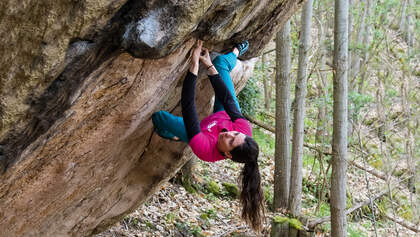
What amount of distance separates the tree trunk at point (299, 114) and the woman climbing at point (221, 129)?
507cm

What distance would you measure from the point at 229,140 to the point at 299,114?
247 inches

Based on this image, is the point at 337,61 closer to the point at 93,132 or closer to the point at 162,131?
the point at 162,131

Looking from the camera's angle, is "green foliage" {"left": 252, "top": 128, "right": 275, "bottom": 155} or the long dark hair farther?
"green foliage" {"left": 252, "top": 128, "right": 275, "bottom": 155}

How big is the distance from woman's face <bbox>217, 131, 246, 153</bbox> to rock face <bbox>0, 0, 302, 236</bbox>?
1018mm

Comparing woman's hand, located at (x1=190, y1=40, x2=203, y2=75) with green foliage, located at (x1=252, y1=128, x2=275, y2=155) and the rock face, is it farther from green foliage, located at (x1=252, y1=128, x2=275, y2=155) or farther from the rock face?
green foliage, located at (x1=252, y1=128, x2=275, y2=155)

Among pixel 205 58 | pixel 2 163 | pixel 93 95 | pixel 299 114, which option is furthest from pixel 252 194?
pixel 299 114

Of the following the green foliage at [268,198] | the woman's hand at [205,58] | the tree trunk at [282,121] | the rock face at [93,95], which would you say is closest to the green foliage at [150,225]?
the rock face at [93,95]

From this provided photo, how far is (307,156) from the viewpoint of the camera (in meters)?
16.2

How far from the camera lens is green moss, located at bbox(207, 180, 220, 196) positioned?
11.7 m

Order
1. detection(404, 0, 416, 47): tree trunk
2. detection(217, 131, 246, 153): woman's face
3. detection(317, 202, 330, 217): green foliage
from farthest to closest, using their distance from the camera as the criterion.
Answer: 1. detection(404, 0, 416, 47): tree trunk
2. detection(317, 202, 330, 217): green foliage
3. detection(217, 131, 246, 153): woman's face

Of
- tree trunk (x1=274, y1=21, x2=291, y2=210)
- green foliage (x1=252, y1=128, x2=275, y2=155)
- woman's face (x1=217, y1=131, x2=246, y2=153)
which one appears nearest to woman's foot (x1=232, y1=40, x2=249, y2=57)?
woman's face (x1=217, y1=131, x2=246, y2=153)

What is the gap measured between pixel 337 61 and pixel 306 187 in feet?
24.3

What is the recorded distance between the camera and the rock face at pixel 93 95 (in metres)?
3.39

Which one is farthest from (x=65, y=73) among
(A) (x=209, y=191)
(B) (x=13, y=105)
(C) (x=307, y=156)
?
(C) (x=307, y=156)
